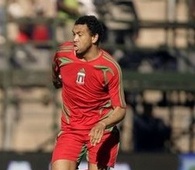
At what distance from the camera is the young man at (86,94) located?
8469 millimetres

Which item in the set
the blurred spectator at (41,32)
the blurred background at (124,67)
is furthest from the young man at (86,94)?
the blurred spectator at (41,32)

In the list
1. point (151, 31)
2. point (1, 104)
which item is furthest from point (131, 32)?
point (1, 104)

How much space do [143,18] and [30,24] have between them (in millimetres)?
1746

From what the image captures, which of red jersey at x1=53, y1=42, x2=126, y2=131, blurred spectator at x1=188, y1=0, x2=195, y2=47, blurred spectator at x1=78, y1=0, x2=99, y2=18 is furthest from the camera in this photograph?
blurred spectator at x1=188, y1=0, x2=195, y2=47

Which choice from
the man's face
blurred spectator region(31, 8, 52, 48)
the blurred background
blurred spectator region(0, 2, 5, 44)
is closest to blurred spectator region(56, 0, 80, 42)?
the blurred background

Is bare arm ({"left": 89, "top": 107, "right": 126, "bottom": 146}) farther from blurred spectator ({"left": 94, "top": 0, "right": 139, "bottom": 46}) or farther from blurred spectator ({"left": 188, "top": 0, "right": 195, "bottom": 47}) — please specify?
blurred spectator ({"left": 188, "top": 0, "right": 195, "bottom": 47})

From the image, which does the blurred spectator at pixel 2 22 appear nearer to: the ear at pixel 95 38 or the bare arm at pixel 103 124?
the ear at pixel 95 38

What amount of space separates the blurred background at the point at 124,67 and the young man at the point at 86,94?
423cm

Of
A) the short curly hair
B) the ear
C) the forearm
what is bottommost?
the forearm

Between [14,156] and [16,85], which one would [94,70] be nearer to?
[14,156]

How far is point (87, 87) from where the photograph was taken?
8625mm

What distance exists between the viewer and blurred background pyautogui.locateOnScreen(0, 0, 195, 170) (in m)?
13.2

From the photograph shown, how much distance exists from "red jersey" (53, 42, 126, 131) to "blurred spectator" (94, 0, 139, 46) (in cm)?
473

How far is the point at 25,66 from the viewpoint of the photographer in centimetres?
1334
